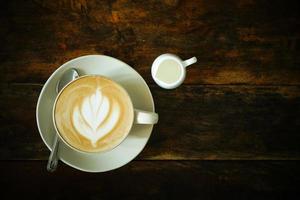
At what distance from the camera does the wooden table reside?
1.03 meters

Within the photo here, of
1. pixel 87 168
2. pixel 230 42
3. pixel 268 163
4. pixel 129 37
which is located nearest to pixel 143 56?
pixel 129 37

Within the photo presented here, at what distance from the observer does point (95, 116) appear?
873 millimetres

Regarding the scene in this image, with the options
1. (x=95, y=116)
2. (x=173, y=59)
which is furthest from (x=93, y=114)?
(x=173, y=59)

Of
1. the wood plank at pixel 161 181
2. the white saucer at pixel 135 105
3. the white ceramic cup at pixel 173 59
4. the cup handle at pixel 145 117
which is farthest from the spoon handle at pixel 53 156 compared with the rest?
the white ceramic cup at pixel 173 59

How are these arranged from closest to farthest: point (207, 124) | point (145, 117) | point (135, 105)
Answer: point (145, 117), point (135, 105), point (207, 124)

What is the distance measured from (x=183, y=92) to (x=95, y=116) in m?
0.32

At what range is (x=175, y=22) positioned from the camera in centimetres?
104

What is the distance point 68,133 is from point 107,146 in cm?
11

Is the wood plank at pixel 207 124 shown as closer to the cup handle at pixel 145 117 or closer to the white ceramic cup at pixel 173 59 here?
the white ceramic cup at pixel 173 59

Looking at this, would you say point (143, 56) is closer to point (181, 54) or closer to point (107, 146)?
point (181, 54)

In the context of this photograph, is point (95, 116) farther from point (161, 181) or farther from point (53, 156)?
point (161, 181)

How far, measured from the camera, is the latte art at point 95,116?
0.87 m

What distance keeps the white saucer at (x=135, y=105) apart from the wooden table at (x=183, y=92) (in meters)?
0.10

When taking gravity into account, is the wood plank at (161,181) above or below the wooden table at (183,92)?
below
